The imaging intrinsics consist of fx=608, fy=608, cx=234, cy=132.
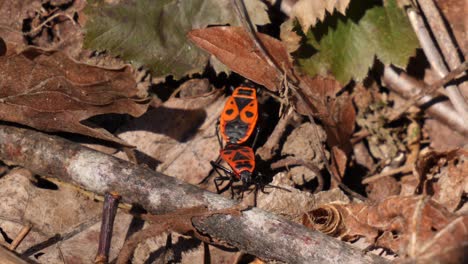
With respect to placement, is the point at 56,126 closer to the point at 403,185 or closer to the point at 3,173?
the point at 3,173

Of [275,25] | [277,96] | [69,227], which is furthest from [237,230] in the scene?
[275,25]

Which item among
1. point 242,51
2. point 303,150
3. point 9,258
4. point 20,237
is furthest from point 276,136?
point 9,258

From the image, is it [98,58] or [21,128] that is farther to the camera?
[98,58]

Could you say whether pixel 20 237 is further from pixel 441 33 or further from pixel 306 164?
pixel 441 33

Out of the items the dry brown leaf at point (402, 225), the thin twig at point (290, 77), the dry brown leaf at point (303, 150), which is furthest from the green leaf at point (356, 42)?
the dry brown leaf at point (402, 225)

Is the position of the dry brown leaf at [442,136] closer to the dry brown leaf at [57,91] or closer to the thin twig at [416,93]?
the thin twig at [416,93]
